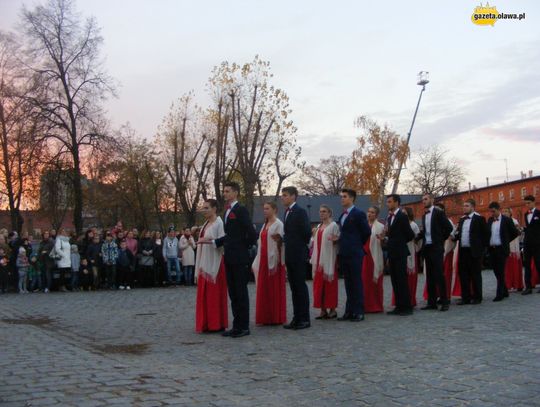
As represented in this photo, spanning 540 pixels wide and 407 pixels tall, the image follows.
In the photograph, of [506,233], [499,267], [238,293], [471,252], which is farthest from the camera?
[506,233]

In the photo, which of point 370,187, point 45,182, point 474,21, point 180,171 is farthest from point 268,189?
point 474,21

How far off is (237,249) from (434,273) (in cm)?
417

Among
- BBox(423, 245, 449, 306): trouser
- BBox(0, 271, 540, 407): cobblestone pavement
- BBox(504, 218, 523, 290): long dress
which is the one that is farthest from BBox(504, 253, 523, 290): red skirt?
BBox(0, 271, 540, 407): cobblestone pavement

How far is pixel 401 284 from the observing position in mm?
10539

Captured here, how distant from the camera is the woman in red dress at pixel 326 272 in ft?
34.2

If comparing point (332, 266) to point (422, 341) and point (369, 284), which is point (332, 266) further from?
point (422, 341)

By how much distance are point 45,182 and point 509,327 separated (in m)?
28.5

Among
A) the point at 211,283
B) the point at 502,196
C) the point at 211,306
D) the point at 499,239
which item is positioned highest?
the point at 502,196

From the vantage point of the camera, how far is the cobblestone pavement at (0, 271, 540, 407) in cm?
504

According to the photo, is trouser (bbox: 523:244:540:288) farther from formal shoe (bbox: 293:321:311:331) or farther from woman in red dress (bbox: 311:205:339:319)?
formal shoe (bbox: 293:321:311:331)

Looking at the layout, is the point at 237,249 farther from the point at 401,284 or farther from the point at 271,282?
the point at 401,284

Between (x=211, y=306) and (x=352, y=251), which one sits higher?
(x=352, y=251)

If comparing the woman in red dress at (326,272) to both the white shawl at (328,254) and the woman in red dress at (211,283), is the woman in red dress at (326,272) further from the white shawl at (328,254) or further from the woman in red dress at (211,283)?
the woman in red dress at (211,283)

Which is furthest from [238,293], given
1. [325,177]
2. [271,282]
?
[325,177]
